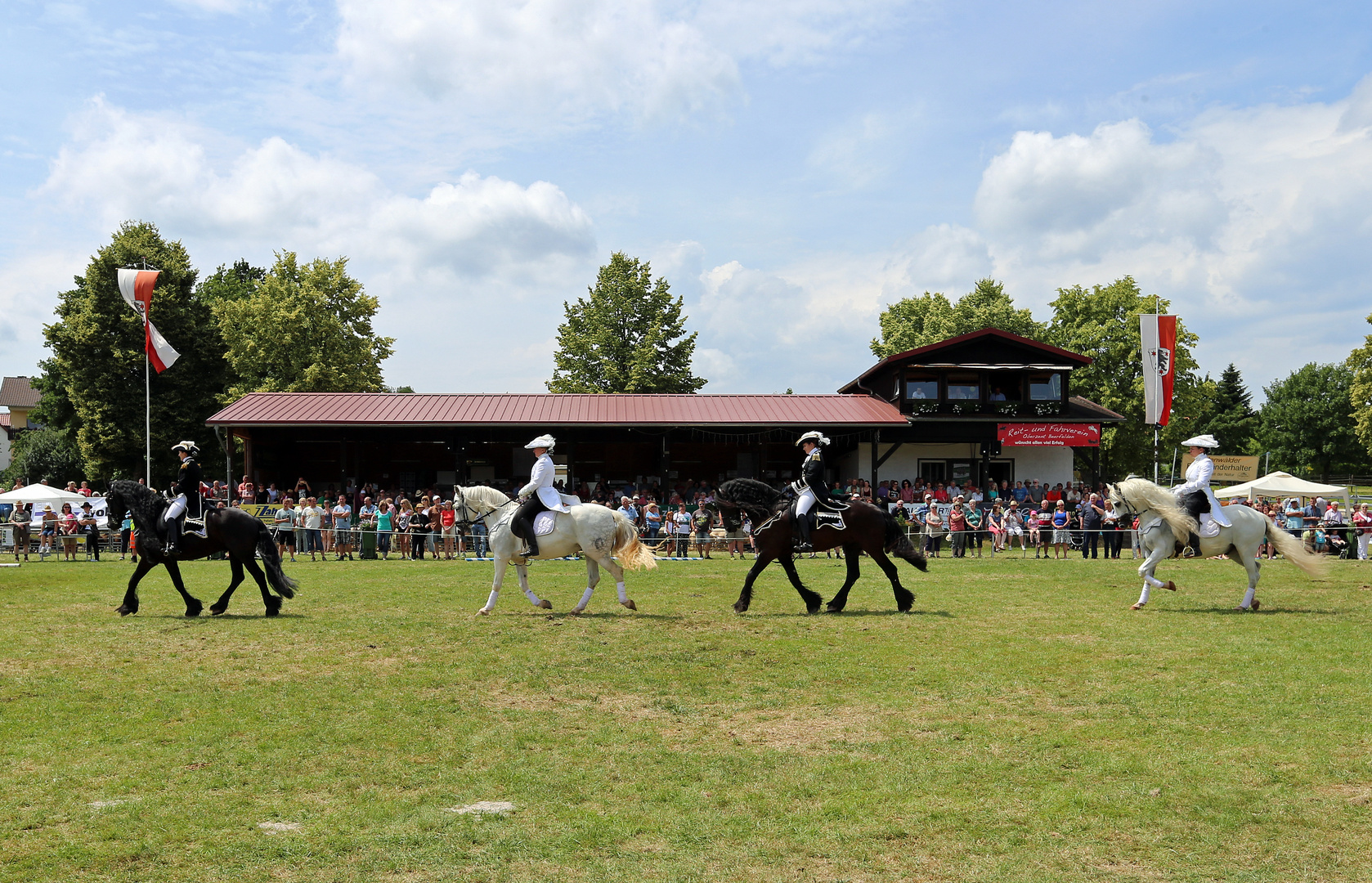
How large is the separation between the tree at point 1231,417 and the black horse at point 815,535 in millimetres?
75558

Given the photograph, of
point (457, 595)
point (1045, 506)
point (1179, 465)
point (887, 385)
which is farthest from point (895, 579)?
point (1179, 465)

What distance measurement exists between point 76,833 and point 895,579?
33.3ft

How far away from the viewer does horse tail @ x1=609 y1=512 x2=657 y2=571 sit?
12680 mm

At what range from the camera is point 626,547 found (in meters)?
12.7

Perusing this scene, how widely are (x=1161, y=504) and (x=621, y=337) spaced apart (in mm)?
40529

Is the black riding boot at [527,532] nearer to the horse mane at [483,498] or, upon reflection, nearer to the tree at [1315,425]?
the horse mane at [483,498]

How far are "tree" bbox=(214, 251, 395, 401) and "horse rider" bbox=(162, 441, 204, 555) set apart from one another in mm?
34139

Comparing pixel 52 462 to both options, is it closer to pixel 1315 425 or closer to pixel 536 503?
pixel 536 503

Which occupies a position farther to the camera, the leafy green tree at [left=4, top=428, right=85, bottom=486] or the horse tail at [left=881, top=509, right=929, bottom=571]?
the leafy green tree at [left=4, top=428, right=85, bottom=486]

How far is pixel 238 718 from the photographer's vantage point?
7.21 m

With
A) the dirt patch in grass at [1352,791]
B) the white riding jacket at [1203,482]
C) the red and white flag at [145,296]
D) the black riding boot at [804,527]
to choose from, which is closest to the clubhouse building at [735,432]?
the red and white flag at [145,296]

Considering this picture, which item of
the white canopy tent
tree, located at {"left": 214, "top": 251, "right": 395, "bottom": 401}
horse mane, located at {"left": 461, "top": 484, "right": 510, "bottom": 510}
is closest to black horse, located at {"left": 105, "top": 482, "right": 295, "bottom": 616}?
horse mane, located at {"left": 461, "top": 484, "right": 510, "bottom": 510}

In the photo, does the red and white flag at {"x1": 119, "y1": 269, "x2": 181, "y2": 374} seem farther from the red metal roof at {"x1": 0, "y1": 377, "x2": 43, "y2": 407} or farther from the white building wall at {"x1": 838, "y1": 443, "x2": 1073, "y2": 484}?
the red metal roof at {"x1": 0, "y1": 377, "x2": 43, "y2": 407}

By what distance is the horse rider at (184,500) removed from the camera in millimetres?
12430
